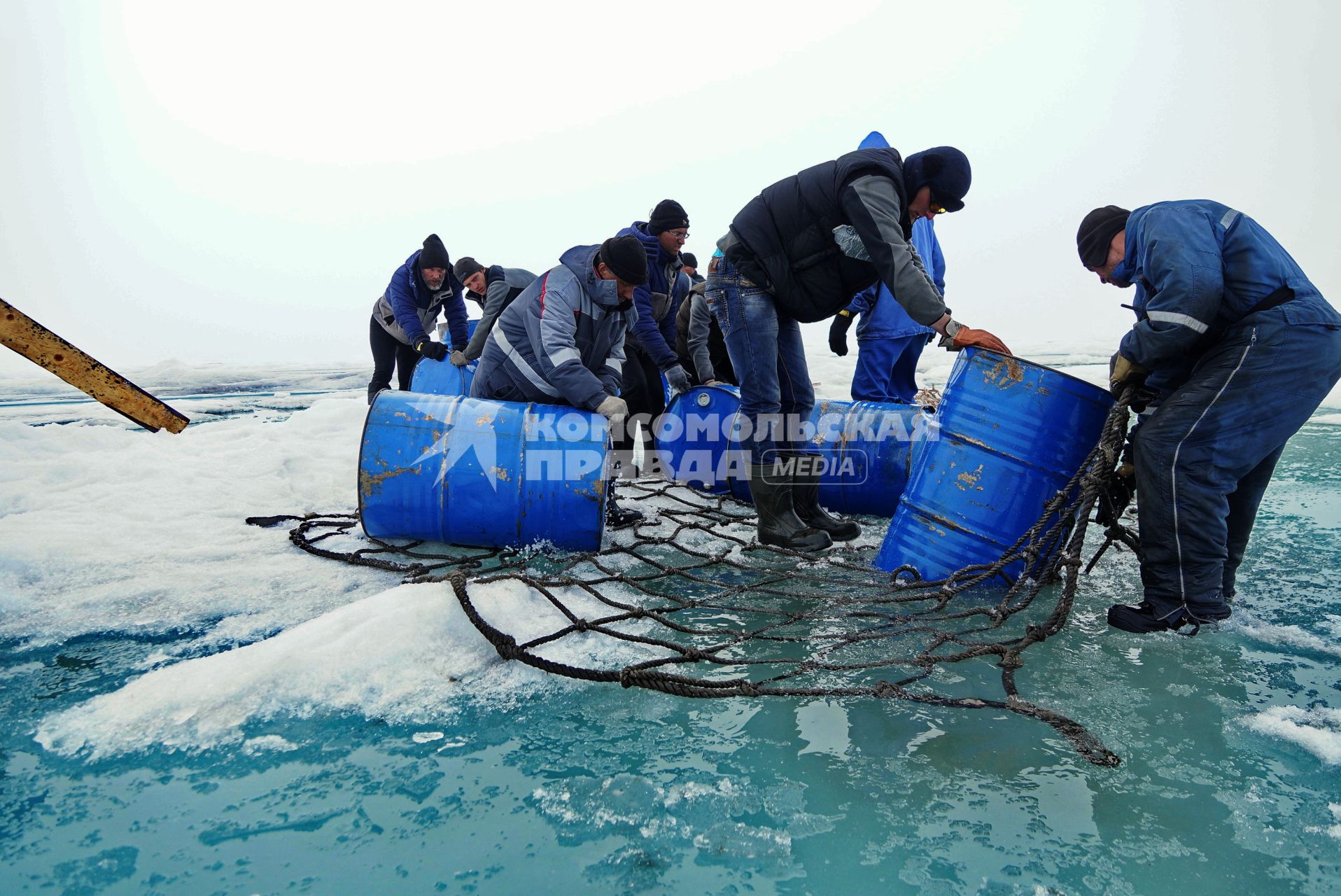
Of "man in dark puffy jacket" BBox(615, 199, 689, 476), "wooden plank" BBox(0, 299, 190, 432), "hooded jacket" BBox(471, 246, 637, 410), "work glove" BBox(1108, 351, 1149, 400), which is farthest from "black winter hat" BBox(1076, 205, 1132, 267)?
"wooden plank" BBox(0, 299, 190, 432)

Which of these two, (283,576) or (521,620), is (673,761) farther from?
(283,576)

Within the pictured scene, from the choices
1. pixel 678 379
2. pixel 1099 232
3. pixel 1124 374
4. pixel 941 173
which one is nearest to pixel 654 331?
pixel 678 379

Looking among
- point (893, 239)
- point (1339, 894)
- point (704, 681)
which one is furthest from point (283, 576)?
point (1339, 894)

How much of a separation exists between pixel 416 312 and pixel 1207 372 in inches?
204

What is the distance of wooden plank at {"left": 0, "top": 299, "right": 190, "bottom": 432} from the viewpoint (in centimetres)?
270

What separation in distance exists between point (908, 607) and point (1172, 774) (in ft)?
3.55

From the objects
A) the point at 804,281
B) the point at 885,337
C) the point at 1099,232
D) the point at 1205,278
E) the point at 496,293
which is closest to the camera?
the point at 1205,278

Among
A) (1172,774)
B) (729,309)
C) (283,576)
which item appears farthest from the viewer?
(729,309)

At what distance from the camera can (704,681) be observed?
5.53 feet

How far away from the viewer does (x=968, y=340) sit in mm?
2586

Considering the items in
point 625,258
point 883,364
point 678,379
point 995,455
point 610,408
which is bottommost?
point 995,455

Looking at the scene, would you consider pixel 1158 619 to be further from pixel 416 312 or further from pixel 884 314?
pixel 416 312

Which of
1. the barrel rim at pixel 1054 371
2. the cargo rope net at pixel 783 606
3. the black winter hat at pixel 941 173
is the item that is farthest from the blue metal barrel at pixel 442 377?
the barrel rim at pixel 1054 371

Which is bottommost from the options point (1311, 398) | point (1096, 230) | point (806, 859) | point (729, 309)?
point (806, 859)
